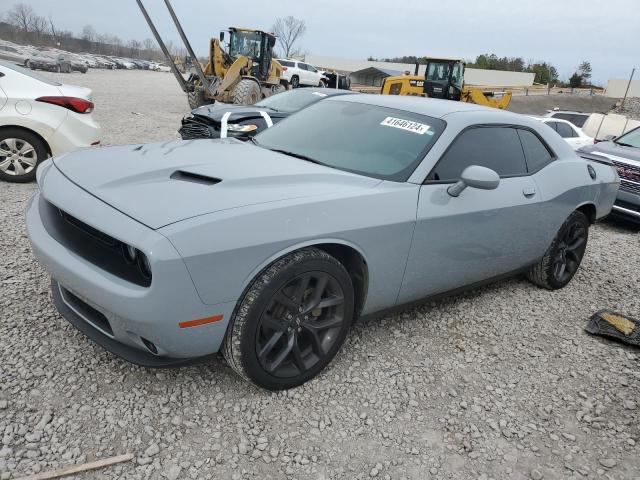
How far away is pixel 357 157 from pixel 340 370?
128cm

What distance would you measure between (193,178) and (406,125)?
1.43 meters

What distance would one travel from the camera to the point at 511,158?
3.50 meters

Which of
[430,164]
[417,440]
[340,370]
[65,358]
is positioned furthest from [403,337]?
[65,358]

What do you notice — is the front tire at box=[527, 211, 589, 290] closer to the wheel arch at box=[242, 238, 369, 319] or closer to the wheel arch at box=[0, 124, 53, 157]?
the wheel arch at box=[242, 238, 369, 319]

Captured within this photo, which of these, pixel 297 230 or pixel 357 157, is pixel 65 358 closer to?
pixel 297 230

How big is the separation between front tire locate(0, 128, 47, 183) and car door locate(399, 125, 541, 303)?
4.70m

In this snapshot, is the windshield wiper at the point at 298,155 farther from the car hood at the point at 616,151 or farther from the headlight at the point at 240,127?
the car hood at the point at 616,151

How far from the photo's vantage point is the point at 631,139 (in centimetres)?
759

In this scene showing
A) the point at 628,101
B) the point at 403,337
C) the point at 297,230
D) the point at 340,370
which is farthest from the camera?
the point at 628,101

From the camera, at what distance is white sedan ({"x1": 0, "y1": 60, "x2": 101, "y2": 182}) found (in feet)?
17.6

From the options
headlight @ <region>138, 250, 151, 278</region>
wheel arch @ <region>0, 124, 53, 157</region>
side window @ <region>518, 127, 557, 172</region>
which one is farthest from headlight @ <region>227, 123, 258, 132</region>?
headlight @ <region>138, 250, 151, 278</region>

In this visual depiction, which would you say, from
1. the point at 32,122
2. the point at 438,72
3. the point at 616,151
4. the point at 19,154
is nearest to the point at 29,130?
the point at 32,122

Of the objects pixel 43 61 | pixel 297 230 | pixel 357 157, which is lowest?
pixel 43 61

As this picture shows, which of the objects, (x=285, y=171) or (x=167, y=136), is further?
(x=167, y=136)
